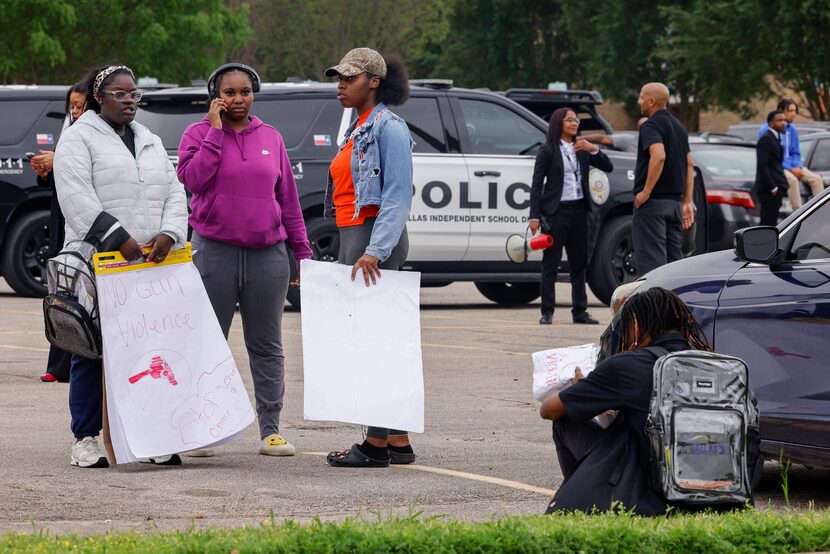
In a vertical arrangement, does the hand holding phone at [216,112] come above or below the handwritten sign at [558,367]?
above

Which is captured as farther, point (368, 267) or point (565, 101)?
point (565, 101)

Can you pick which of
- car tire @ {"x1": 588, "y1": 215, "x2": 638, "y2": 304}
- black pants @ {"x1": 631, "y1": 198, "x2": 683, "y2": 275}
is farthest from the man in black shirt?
car tire @ {"x1": 588, "y1": 215, "x2": 638, "y2": 304}

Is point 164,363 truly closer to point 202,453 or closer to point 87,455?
point 87,455

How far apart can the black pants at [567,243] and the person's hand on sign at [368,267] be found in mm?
6728

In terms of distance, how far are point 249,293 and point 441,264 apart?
24.3 feet

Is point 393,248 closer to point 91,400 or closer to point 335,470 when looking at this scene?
point 335,470

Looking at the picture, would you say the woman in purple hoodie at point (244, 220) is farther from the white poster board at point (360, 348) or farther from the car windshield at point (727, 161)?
the car windshield at point (727, 161)

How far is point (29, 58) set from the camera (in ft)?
116

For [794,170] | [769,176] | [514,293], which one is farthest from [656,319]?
[794,170]

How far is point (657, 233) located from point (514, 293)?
12.8ft

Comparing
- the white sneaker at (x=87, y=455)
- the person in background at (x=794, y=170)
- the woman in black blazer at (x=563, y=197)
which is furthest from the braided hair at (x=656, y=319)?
the person in background at (x=794, y=170)

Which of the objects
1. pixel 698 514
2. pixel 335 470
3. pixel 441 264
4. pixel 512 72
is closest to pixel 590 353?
pixel 698 514

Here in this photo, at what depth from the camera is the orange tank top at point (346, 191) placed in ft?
24.2

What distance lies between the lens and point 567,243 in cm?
1394
